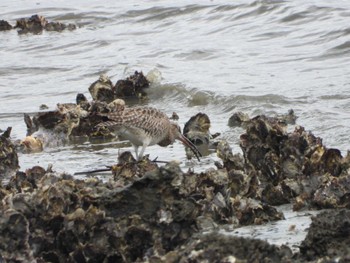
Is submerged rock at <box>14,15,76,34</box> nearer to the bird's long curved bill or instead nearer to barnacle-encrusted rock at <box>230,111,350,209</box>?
the bird's long curved bill

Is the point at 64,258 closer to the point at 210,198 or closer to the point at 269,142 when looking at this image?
the point at 210,198

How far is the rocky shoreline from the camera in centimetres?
446

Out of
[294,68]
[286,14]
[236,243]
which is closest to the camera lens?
[236,243]

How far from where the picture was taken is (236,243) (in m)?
4.00

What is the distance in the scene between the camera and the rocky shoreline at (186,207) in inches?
176

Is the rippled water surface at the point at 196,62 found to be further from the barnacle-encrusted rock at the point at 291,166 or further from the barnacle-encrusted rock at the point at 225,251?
the barnacle-encrusted rock at the point at 225,251

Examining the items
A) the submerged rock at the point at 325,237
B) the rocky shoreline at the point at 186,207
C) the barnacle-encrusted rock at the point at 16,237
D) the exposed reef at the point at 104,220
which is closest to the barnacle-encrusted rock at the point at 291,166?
the rocky shoreline at the point at 186,207

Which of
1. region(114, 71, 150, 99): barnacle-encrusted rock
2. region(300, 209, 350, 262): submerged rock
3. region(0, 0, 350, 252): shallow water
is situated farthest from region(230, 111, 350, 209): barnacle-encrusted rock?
region(114, 71, 150, 99): barnacle-encrusted rock

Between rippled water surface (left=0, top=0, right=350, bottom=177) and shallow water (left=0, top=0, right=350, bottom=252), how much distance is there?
0.02 metres

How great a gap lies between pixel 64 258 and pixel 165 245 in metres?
0.54

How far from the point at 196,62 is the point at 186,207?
28.2 ft

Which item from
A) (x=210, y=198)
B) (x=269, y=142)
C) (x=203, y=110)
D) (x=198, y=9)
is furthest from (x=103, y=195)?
(x=198, y=9)

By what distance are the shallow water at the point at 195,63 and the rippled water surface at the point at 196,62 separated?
0.05 ft

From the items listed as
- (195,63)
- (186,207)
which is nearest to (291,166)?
(186,207)
